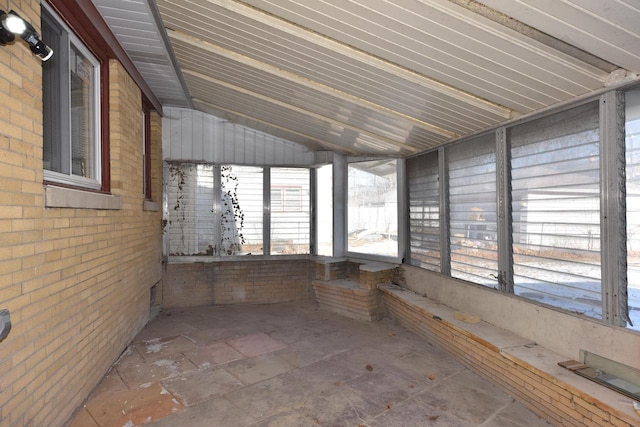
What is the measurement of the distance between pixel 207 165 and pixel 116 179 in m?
2.85

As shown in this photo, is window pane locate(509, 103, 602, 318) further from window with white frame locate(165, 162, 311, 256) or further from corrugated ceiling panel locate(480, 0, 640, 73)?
window with white frame locate(165, 162, 311, 256)

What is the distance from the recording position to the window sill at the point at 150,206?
521cm

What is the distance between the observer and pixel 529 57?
8.93 feet

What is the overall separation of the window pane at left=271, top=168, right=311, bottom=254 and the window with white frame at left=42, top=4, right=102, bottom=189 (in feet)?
12.3

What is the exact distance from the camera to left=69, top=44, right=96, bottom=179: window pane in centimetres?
330

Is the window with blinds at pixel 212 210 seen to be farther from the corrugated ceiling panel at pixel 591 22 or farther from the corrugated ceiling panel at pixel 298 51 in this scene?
the corrugated ceiling panel at pixel 591 22

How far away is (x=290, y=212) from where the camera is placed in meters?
7.25

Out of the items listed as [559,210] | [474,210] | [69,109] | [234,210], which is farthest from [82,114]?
[559,210]

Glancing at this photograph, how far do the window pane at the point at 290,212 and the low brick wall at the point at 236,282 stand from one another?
34 centimetres

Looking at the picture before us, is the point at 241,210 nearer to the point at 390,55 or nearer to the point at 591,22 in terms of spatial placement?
the point at 390,55

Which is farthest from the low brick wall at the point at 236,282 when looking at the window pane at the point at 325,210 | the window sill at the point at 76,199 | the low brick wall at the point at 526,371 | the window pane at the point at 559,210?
the window pane at the point at 559,210

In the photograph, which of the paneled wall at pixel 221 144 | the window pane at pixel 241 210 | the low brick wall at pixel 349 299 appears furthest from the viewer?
the window pane at pixel 241 210

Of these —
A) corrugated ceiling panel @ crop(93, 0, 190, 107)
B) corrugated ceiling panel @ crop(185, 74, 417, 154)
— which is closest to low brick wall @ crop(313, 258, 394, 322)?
corrugated ceiling panel @ crop(185, 74, 417, 154)

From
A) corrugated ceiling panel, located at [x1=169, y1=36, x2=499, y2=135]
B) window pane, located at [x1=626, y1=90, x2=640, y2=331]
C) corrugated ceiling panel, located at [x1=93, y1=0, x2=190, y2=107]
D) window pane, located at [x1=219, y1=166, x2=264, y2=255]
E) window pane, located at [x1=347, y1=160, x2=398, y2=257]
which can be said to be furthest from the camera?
window pane, located at [x1=219, y1=166, x2=264, y2=255]
